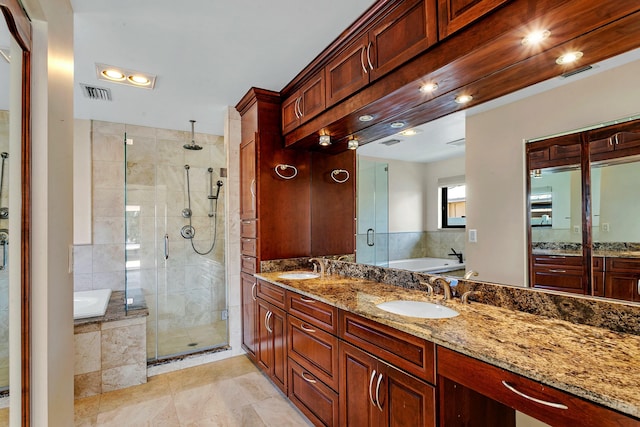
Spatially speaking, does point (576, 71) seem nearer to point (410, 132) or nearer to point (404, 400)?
point (410, 132)

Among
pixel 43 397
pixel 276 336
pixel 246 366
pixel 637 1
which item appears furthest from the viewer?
pixel 246 366

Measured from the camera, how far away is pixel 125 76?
98.3 inches

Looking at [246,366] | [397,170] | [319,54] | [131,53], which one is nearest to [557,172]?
[397,170]

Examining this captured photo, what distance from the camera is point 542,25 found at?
1095 mm

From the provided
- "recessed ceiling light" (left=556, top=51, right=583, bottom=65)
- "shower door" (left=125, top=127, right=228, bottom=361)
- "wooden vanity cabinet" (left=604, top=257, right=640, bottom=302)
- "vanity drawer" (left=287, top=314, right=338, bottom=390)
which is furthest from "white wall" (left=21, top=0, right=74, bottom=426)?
"wooden vanity cabinet" (left=604, top=257, right=640, bottom=302)

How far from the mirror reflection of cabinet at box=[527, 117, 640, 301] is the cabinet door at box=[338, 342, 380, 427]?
2.75 ft

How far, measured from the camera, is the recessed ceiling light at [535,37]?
Result: 112 centimetres

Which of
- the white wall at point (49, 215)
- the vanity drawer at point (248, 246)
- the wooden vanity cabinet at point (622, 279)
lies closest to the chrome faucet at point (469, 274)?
the wooden vanity cabinet at point (622, 279)

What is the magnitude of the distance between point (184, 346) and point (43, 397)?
2004mm

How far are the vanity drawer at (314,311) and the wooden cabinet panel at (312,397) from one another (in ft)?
1.08

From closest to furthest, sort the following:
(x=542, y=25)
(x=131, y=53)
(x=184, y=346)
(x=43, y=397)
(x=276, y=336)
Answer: (x=542, y=25) → (x=43, y=397) → (x=131, y=53) → (x=276, y=336) → (x=184, y=346)

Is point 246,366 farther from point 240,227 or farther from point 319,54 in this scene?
point 319,54

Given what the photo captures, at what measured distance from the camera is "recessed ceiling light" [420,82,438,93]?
154 centimetres

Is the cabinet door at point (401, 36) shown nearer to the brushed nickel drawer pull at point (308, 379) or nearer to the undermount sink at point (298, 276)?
the undermount sink at point (298, 276)
